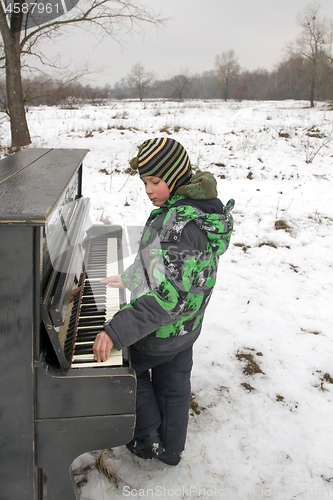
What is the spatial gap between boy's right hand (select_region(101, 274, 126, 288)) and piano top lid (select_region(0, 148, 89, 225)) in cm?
62

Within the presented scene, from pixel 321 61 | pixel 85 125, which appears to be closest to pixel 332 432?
pixel 85 125

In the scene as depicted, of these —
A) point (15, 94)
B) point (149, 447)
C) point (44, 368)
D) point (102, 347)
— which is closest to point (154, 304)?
point (102, 347)

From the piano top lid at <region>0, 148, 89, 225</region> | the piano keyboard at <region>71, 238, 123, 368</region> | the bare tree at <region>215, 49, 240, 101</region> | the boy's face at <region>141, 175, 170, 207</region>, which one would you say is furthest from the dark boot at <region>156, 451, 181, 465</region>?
the bare tree at <region>215, 49, 240, 101</region>

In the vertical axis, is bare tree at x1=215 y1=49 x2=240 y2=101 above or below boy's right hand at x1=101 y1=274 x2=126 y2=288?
above

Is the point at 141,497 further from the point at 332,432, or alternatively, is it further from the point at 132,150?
the point at 132,150

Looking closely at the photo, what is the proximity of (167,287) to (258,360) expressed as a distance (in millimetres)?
1833

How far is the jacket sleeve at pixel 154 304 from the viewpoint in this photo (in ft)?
4.67

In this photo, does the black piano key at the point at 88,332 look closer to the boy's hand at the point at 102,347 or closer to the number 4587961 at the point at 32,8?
the boy's hand at the point at 102,347

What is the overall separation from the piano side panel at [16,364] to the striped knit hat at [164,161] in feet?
2.28

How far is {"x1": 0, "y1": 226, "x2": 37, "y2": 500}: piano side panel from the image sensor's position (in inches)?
45.9

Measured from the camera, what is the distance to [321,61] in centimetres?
2584

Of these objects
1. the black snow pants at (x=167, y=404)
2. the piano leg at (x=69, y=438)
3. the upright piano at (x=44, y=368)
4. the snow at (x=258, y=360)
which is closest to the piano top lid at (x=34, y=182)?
the upright piano at (x=44, y=368)

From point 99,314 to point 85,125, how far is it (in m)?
12.0

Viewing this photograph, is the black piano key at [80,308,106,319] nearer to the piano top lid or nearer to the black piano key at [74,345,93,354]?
the black piano key at [74,345,93,354]
